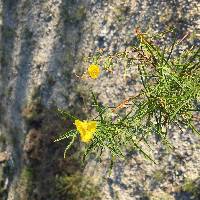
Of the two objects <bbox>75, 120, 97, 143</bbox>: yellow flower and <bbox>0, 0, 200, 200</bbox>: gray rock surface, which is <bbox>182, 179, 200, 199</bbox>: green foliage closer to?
<bbox>0, 0, 200, 200</bbox>: gray rock surface

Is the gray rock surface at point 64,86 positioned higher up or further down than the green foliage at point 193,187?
higher up

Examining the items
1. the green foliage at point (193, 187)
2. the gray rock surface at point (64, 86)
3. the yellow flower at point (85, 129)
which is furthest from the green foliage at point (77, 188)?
the yellow flower at point (85, 129)

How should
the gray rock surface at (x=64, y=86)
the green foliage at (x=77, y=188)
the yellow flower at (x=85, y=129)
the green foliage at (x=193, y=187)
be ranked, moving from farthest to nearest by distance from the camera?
the green foliage at (x=77, y=188)
the gray rock surface at (x=64, y=86)
the green foliage at (x=193, y=187)
the yellow flower at (x=85, y=129)

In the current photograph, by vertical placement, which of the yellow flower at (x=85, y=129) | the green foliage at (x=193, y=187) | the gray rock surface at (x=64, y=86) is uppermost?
the gray rock surface at (x=64, y=86)

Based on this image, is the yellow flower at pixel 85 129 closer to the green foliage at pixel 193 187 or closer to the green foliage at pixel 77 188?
the green foliage at pixel 193 187

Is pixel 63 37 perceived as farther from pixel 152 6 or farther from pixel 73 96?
pixel 152 6

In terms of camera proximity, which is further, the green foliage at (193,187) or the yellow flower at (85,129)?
the green foliage at (193,187)

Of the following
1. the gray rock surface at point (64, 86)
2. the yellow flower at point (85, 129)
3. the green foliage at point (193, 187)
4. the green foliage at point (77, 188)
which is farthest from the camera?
the green foliage at point (77, 188)

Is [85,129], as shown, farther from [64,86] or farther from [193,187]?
[64,86]

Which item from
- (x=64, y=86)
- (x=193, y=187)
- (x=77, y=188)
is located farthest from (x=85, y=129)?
(x=64, y=86)
